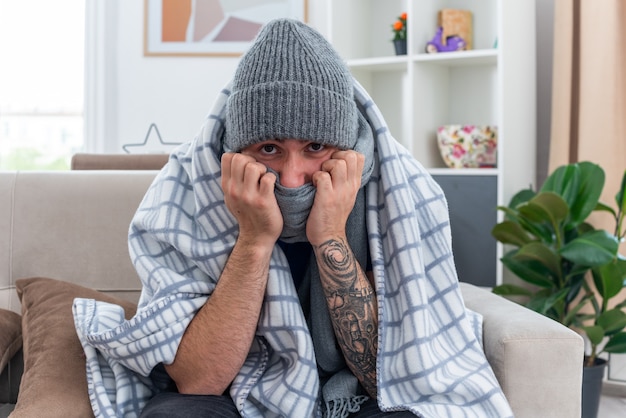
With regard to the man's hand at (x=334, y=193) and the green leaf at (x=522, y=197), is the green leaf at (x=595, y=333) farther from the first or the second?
the man's hand at (x=334, y=193)

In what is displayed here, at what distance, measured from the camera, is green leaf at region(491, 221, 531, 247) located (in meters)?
2.67

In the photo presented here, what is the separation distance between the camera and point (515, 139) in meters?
2.93

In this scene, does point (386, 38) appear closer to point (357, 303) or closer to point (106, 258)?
point (106, 258)

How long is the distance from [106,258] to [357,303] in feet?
2.40

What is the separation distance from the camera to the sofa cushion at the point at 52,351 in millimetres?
1381

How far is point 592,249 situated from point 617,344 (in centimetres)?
36

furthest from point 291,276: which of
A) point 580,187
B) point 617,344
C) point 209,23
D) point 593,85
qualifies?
point 209,23

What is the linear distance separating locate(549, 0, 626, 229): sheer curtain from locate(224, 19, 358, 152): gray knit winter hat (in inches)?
64.9

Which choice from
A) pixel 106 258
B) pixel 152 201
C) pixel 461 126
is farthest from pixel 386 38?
pixel 152 201

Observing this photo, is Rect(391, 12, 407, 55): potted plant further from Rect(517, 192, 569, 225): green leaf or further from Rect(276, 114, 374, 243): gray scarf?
Rect(276, 114, 374, 243): gray scarf

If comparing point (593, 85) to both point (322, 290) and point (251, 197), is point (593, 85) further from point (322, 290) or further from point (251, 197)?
point (251, 197)

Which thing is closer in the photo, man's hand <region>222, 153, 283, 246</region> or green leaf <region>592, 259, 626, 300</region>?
man's hand <region>222, 153, 283, 246</region>

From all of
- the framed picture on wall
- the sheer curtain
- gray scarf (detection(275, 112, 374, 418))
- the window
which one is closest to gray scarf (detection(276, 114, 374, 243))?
gray scarf (detection(275, 112, 374, 418))

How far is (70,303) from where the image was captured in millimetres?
1656
